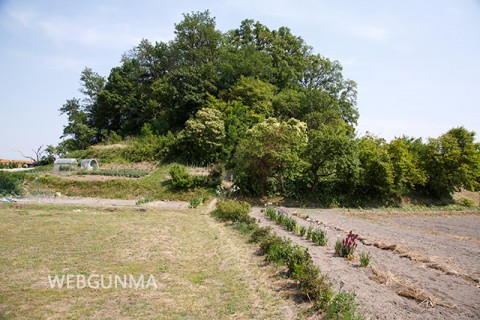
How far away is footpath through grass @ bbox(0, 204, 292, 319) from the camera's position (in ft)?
19.9

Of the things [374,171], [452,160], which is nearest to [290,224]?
[374,171]

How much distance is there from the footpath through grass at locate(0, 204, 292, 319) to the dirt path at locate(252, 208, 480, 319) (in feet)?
6.47

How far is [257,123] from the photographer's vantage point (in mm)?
27391

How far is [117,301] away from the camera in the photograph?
639 cm

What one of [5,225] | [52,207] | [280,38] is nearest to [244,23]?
[280,38]

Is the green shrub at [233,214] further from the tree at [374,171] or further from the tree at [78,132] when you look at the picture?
the tree at [78,132]

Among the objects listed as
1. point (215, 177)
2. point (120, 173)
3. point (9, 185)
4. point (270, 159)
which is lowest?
point (9, 185)

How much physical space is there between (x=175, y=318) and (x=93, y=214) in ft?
45.2

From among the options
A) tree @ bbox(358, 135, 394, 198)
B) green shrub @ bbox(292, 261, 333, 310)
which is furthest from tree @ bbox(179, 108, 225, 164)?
green shrub @ bbox(292, 261, 333, 310)

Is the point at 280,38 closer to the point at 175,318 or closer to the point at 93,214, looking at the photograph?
the point at 93,214

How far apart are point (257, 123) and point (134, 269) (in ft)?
68.1

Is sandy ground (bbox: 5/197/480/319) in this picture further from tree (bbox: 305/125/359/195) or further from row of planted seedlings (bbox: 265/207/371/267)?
tree (bbox: 305/125/359/195)

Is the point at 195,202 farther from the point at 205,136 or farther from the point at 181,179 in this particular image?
the point at 205,136

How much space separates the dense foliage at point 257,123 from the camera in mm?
23812
